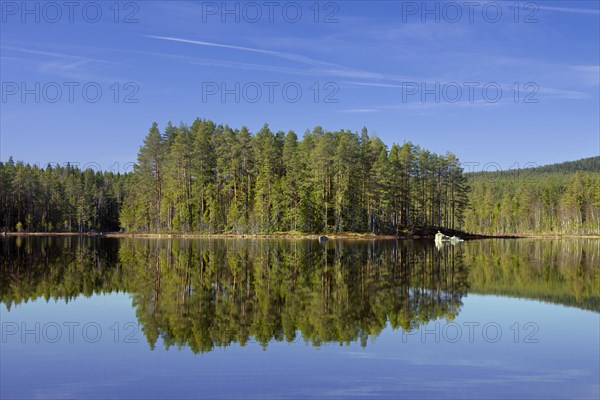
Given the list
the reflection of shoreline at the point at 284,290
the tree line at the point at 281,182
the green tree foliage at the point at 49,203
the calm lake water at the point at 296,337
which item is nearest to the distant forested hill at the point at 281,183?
the tree line at the point at 281,182

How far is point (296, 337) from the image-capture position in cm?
1484

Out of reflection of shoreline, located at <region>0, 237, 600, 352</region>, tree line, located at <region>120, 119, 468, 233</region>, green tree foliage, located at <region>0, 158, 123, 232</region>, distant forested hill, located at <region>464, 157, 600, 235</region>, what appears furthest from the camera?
distant forested hill, located at <region>464, 157, 600, 235</region>

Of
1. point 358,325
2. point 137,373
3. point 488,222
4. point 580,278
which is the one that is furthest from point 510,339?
point 488,222

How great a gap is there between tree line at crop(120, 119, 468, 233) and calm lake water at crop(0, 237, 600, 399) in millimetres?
61904

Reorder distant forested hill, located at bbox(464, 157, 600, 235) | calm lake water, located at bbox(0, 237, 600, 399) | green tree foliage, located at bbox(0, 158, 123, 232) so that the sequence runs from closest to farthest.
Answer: calm lake water, located at bbox(0, 237, 600, 399)
green tree foliage, located at bbox(0, 158, 123, 232)
distant forested hill, located at bbox(464, 157, 600, 235)

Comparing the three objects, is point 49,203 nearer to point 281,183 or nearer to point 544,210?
point 281,183

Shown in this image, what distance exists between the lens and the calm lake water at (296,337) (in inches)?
429

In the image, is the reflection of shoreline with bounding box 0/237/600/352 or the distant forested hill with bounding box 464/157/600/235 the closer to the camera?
the reflection of shoreline with bounding box 0/237/600/352

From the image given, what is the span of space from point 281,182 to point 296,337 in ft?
253

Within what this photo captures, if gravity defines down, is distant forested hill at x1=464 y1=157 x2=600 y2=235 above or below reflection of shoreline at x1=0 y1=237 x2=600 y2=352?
above

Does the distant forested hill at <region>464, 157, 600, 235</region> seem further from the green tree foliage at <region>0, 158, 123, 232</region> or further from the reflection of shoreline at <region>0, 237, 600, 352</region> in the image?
the reflection of shoreline at <region>0, 237, 600, 352</region>

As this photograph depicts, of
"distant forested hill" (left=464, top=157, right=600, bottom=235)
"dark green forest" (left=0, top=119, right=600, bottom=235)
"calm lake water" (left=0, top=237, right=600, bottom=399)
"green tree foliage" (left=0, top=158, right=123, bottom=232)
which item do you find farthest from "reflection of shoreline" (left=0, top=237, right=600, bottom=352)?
"distant forested hill" (left=464, top=157, right=600, bottom=235)

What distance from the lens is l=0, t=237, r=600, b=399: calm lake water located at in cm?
1091

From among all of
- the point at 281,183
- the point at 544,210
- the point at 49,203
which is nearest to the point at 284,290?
the point at 281,183
